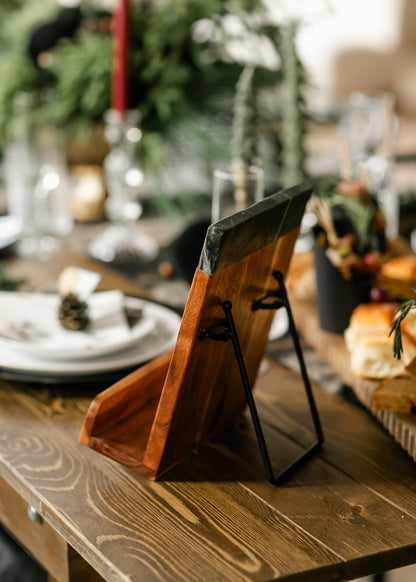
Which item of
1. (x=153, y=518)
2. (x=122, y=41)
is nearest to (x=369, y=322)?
(x=153, y=518)

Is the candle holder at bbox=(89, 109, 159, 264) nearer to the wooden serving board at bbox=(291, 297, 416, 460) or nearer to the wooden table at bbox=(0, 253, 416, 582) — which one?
the wooden serving board at bbox=(291, 297, 416, 460)

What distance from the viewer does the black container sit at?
40.0 inches

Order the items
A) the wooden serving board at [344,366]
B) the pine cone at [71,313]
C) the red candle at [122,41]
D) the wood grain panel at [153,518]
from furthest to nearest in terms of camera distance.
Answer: the red candle at [122,41], the pine cone at [71,313], the wooden serving board at [344,366], the wood grain panel at [153,518]

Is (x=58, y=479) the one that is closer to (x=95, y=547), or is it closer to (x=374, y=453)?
(x=95, y=547)

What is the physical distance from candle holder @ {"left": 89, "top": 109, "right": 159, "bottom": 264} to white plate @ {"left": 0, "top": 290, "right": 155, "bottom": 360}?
528 millimetres

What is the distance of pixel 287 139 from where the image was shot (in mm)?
1426

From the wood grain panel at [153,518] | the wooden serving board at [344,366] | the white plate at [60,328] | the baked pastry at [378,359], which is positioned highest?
the baked pastry at [378,359]

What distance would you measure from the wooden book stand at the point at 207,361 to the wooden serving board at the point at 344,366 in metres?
0.14

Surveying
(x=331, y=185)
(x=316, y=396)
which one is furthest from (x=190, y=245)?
(x=316, y=396)

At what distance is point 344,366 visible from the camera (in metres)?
0.95

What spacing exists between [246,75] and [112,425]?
31.8 inches

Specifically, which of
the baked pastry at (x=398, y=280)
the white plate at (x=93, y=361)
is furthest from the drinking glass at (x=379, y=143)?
the white plate at (x=93, y=361)

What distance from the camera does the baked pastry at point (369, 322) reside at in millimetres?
889

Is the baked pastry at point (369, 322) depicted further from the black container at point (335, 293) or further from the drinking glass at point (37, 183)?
the drinking glass at point (37, 183)
